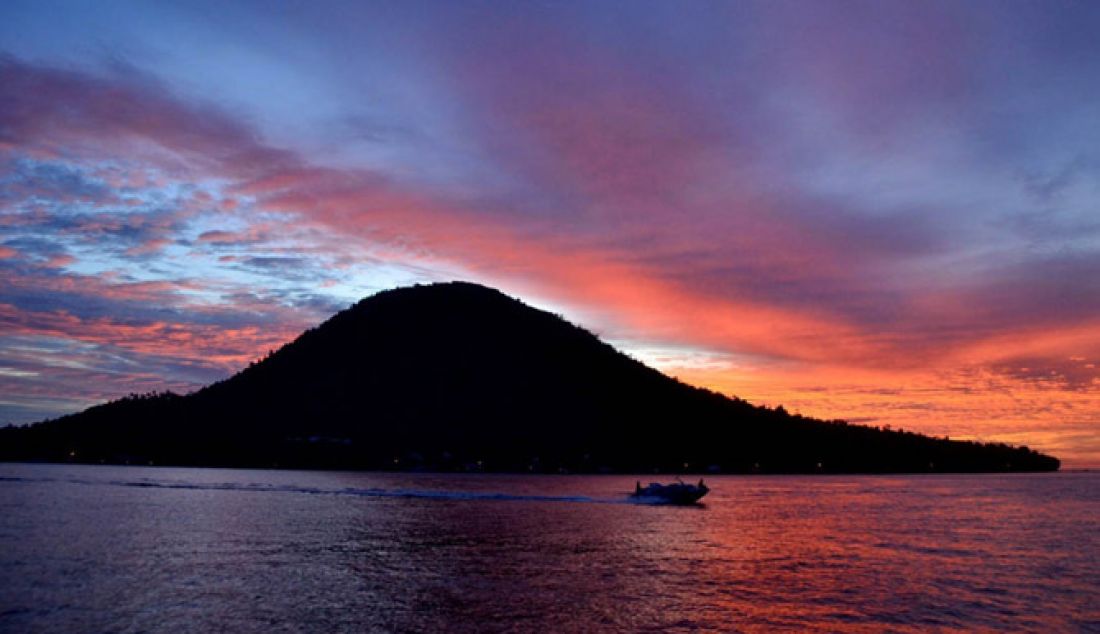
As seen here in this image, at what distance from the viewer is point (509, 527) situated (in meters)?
77.4

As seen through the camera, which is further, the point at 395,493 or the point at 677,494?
the point at 395,493

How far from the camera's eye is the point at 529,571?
48.8 m

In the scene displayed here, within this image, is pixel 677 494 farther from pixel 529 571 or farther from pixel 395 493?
pixel 529 571

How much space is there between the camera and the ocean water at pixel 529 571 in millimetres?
36125

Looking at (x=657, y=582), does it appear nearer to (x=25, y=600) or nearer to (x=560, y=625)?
(x=560, y=625)

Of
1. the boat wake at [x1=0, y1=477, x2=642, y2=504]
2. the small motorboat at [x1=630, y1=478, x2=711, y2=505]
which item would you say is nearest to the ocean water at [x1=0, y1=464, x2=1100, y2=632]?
the small motorboat at [x1=630, y1=478, x2=711, y2=505]

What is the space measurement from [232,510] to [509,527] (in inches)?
1410

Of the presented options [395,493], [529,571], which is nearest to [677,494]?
[395,493]

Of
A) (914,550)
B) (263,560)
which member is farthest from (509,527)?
(914,550)

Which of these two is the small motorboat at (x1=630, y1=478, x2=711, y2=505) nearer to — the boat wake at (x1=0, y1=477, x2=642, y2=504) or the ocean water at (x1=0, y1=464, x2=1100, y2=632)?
the boat wake at (x1=0, y1=477, x2=642, y2=504)

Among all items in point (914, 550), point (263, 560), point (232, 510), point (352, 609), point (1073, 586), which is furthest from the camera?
point (232, 510)

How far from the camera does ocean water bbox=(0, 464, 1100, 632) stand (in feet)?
119

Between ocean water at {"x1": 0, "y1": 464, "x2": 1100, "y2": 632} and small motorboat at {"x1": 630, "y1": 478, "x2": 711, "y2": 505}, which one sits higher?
small motorboat at {"x1": 630, "y1": 478, "x2": 711, "y2": 505}

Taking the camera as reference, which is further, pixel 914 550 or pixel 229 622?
pixel 914 550
